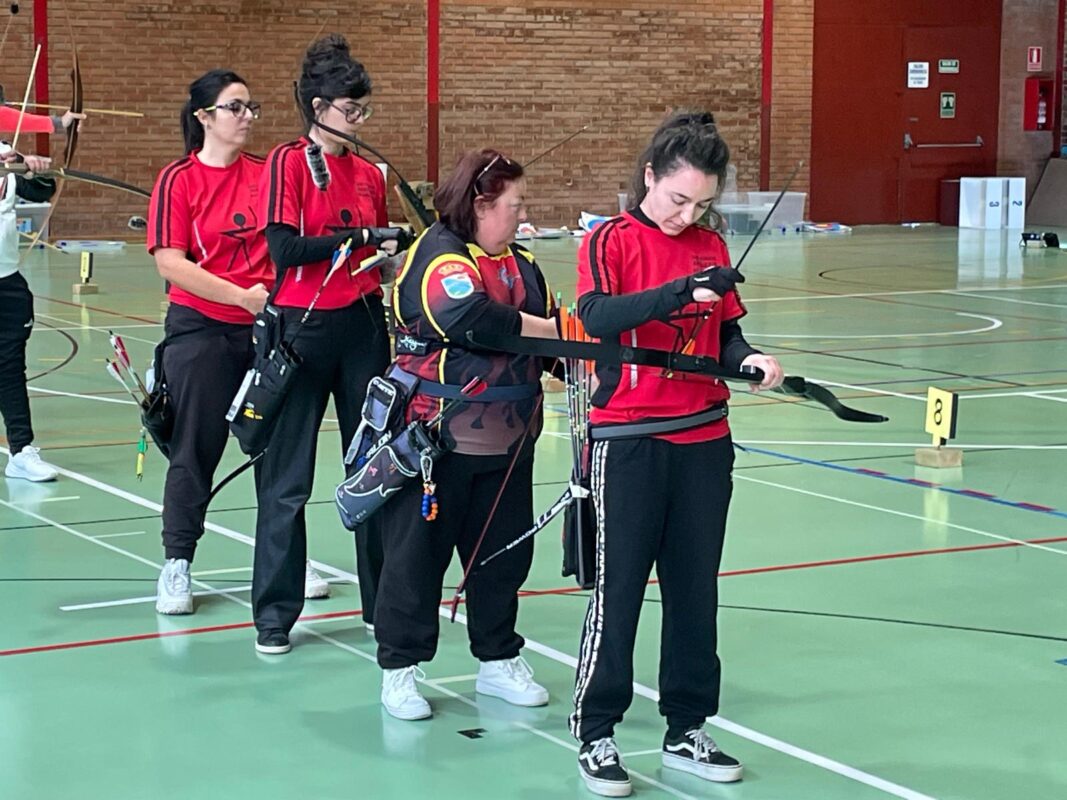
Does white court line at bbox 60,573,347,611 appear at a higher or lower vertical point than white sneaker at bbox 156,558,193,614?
lower

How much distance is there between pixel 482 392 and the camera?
4020 millimetres

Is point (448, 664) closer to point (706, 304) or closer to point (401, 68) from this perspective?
→ point (706, 304)

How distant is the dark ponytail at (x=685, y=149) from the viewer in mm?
3482

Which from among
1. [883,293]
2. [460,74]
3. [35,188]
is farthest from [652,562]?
[460,74]

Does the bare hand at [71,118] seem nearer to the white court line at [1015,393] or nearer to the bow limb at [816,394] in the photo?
the bow limb at [816,394]

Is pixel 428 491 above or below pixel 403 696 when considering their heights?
above

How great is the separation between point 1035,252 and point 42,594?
51.0 ft

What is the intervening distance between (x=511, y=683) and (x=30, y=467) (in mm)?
3366

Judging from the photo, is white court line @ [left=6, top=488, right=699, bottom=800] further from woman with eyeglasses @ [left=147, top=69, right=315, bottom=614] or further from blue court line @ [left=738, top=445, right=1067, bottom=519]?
blue court line @ [left=738, top=445, right=1067, bottom=519]

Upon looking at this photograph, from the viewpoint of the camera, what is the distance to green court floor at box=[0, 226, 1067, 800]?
3752 millimetres

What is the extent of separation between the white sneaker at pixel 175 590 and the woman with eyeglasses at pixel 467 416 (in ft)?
3.49

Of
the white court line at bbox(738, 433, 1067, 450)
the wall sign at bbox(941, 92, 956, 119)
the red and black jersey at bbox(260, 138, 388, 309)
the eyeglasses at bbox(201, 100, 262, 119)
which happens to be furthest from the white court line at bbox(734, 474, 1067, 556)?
the wall sign at bbox(941, 92, 956, 119)

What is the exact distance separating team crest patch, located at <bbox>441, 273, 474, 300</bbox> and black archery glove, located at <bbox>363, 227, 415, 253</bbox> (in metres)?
0.62

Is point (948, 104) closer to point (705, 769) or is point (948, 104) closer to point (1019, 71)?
point (1019, 71)
